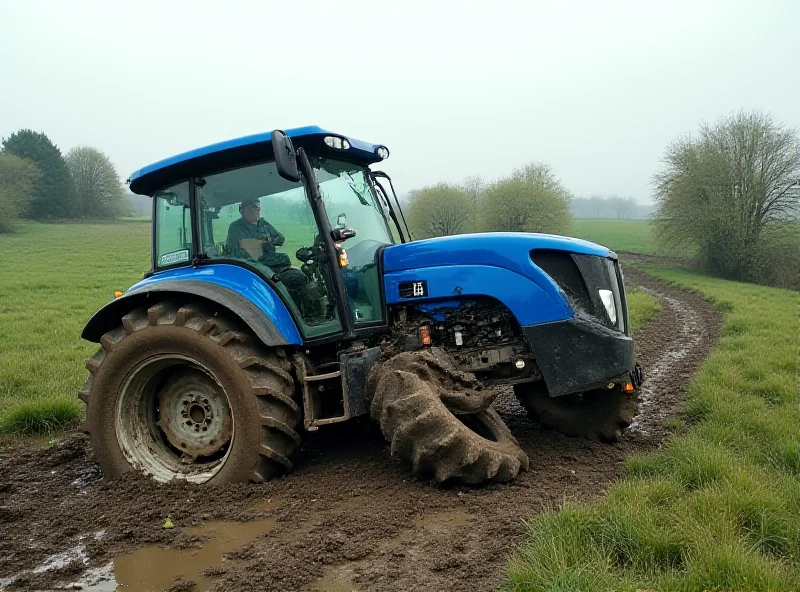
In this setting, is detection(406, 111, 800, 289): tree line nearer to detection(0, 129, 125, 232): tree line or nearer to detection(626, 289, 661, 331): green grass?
detection(626, 289, 661, 331): green grass

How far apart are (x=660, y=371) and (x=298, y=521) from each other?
19.0ft

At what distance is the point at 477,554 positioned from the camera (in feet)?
9.09

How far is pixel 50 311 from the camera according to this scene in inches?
508

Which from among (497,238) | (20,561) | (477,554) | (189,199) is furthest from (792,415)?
(20,561)

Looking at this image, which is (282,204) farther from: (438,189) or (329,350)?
(438,189)

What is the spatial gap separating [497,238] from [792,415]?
3047 mm

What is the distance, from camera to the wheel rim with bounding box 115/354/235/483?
163 inches

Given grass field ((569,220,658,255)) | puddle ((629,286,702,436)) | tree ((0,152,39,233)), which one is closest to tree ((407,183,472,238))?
grass field ((569,220,658,255))

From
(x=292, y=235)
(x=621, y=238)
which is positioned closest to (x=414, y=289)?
(x=292, y=235)

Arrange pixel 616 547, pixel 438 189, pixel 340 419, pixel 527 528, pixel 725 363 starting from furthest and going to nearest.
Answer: pixel 438 189 → pixel 725 363 → pixel 340 419 → pixel 527 528 → pixel 616 547

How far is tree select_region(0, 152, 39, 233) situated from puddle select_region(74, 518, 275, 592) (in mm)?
41738

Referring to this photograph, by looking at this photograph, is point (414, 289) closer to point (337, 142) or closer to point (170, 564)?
point (337, 142)

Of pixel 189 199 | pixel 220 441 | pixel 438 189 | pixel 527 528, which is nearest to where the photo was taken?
pixel 527 528

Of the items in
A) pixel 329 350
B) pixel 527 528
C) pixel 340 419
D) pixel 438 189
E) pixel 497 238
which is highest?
pixel 438 189
